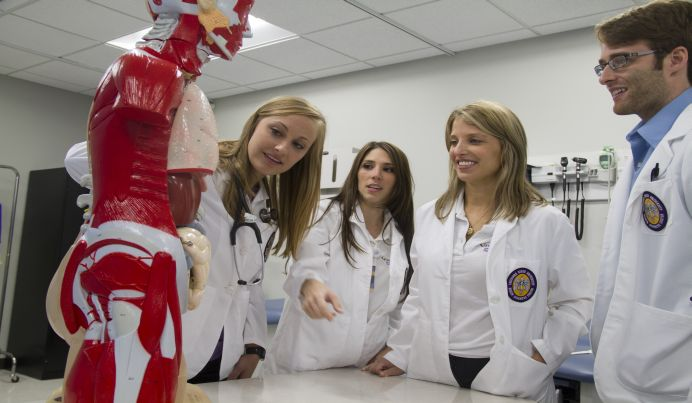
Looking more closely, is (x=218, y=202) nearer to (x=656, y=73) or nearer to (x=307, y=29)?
(x=656, y=73)

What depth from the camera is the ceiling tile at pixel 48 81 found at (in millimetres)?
5230

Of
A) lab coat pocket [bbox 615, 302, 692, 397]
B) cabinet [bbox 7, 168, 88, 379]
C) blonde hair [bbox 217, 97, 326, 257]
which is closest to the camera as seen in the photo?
lab coat pocket [bbox 615, 302, 692, 397]

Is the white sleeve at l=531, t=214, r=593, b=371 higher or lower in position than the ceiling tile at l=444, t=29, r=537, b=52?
lower

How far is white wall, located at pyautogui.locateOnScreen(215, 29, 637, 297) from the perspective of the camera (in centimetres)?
366

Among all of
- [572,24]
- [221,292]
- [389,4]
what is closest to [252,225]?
[221,292]

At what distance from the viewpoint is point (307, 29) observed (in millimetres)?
3777

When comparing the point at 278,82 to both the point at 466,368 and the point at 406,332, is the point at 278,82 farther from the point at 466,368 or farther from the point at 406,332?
the point at 466,368

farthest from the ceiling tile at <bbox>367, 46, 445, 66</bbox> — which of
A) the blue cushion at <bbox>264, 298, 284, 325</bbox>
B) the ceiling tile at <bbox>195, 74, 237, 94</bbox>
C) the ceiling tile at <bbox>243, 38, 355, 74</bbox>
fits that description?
the blue cushion at <bbox>264, 298, 284, 325</bbox>

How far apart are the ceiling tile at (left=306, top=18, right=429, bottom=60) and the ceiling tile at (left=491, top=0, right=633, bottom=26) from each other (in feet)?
2.45

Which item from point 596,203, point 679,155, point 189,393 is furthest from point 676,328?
point 596,203

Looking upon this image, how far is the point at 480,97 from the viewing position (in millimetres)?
4172

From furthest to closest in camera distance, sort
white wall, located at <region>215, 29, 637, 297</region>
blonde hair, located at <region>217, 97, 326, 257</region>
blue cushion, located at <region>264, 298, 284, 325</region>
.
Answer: blue cushion, located at <region>264, 298, 284, 325</region>
white wall, located at <region>215, 29, 637, 297</region>
blonde hair, located at <region>217, 97, 326, 257</region>

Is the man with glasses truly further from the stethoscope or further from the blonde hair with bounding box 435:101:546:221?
the stethoscope

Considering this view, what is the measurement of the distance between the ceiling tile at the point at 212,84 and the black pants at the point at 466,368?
3959 mm
